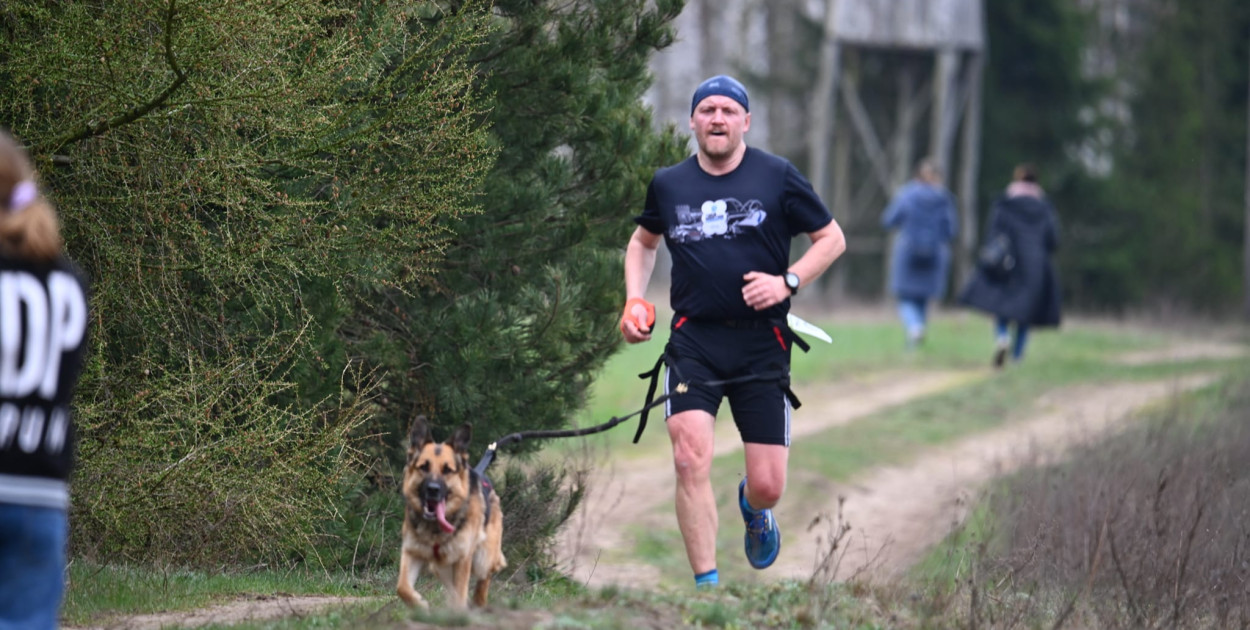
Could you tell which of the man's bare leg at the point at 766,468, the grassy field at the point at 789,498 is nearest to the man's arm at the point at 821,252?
the man's bare leg at the point at 766,468

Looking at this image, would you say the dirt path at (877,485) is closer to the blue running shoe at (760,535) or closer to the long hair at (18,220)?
the blue running shoe at (760,535)

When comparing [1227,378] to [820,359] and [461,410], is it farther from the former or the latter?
[461,410]

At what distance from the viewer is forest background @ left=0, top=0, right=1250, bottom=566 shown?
6.62 meters

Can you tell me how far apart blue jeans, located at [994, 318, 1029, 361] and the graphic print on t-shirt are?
43.7 feet

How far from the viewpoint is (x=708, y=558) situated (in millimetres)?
6711

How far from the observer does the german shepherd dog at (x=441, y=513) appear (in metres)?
5.31

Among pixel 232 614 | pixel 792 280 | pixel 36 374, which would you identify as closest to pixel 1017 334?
pixel 792 280

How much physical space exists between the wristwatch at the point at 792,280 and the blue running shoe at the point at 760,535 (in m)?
1.06

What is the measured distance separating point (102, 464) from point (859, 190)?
91.7 feet

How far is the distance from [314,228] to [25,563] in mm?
3092

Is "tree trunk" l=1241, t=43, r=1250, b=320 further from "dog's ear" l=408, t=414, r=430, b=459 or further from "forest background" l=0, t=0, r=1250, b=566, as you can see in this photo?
"dog's ear" l=408, t=414, r=430, b=459

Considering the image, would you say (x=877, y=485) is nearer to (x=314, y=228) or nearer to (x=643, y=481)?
(x=643, y=481)

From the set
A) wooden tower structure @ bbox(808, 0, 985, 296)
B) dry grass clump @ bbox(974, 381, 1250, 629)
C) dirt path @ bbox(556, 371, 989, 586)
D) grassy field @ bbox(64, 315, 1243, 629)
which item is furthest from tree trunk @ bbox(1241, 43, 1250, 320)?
dry grass clump @ bbox(974, 381, 1250, 629)

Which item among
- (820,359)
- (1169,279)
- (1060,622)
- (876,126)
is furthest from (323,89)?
Answer: (1169,279)
